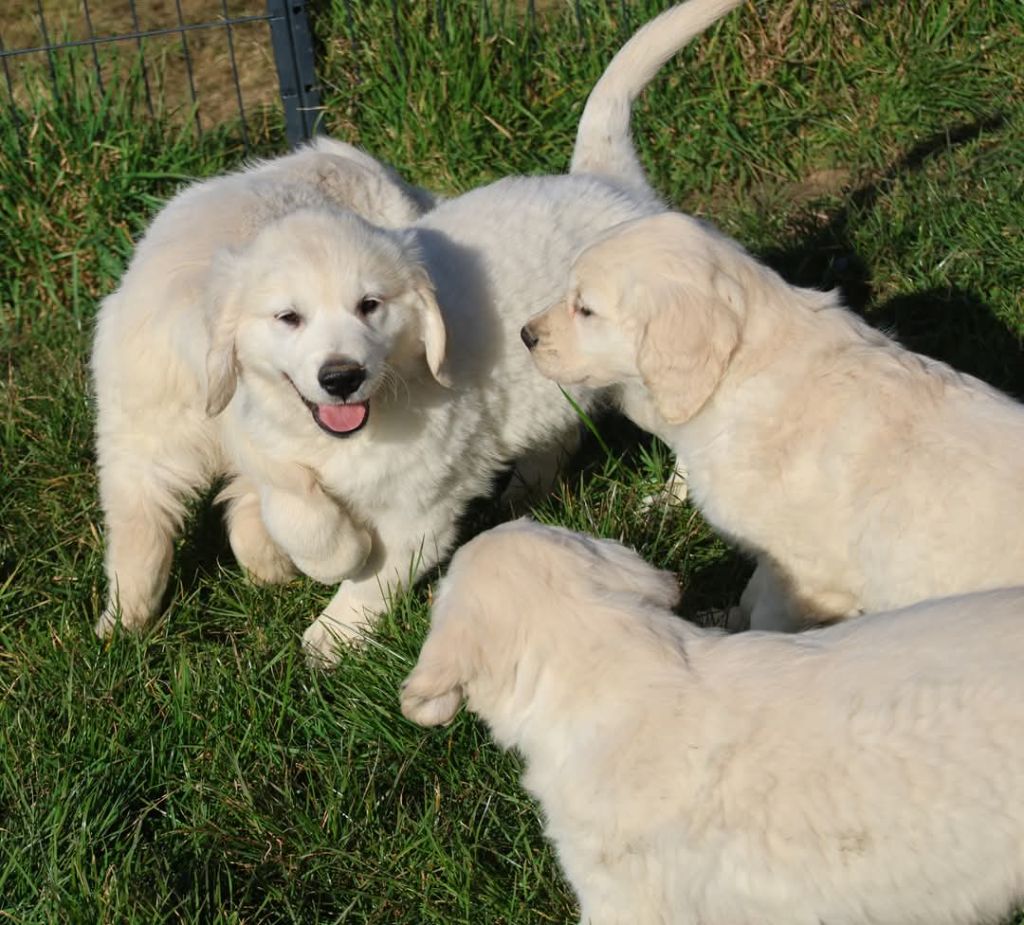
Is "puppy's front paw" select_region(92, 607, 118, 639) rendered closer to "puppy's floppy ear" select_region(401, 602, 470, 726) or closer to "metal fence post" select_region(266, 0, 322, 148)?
"puppy's floppy ear" select_region(401, 602, 470, 726)

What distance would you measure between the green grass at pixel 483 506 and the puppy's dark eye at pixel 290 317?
0.78 meters

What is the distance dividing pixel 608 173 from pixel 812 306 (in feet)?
4.01

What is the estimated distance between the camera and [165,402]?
400 cm

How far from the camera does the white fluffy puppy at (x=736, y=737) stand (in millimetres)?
2449

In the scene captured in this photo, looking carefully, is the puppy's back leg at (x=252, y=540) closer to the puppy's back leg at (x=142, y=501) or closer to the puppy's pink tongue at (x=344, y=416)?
the puppy's back leg at (x=142, y=501)

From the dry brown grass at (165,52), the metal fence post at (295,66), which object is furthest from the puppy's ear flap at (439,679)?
the dry brown grass at (165,52)

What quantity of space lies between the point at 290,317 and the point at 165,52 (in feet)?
10.1

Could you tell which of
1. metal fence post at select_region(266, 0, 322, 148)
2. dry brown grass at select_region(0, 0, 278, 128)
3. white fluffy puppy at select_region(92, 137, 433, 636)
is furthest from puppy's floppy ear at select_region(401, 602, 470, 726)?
dry brown grass at select_region(0, 0, 278, 128)

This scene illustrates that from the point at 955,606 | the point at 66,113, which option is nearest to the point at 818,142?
the point at 66,113

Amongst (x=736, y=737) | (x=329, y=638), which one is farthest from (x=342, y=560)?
(x=736, y=737)

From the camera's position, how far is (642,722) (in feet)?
8.67

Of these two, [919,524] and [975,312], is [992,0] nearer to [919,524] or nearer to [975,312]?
[975,312]

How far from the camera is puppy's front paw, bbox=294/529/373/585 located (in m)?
3.83

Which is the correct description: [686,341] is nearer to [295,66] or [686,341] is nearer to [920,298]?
[920,298]
